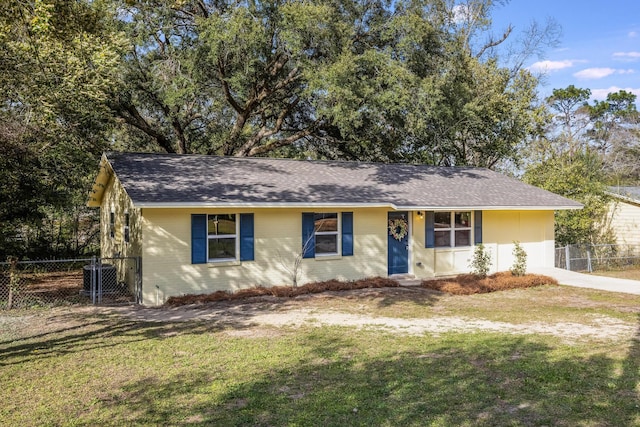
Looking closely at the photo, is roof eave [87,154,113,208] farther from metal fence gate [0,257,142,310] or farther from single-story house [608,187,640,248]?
single-story house [608,187,640,248]

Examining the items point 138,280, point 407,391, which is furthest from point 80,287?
point 407,391

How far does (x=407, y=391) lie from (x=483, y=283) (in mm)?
9053

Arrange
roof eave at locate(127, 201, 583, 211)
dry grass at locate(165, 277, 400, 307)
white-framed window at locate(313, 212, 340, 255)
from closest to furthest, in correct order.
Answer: roof eave at locate(127, 201, 583, 211)
dry grass at locate(165, 277, 400, 307)
white-framed window at locate(313, 212, 340, 255)

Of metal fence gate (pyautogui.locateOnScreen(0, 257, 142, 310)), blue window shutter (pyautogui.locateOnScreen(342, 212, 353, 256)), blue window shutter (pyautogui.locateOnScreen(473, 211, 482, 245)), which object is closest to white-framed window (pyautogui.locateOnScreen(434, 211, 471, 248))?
blue window shutter (pyautogui.locateOnScreen(473, 211, 482, 245))

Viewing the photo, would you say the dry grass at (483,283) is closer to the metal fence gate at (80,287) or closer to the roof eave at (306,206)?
the roof eave at (306,206)

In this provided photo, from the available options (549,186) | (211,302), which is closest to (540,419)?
(211,302)

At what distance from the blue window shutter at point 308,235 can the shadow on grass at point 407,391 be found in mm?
6612

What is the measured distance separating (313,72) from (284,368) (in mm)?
13004

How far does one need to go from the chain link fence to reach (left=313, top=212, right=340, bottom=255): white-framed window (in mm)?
9132

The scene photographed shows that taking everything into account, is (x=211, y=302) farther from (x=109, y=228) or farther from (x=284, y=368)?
(x=109, y=228)

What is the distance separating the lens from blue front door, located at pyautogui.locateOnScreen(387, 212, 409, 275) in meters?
15.7

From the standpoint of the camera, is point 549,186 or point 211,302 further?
point 549,186

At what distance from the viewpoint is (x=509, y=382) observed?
616 centimetres

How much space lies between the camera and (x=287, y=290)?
13.1 metres
